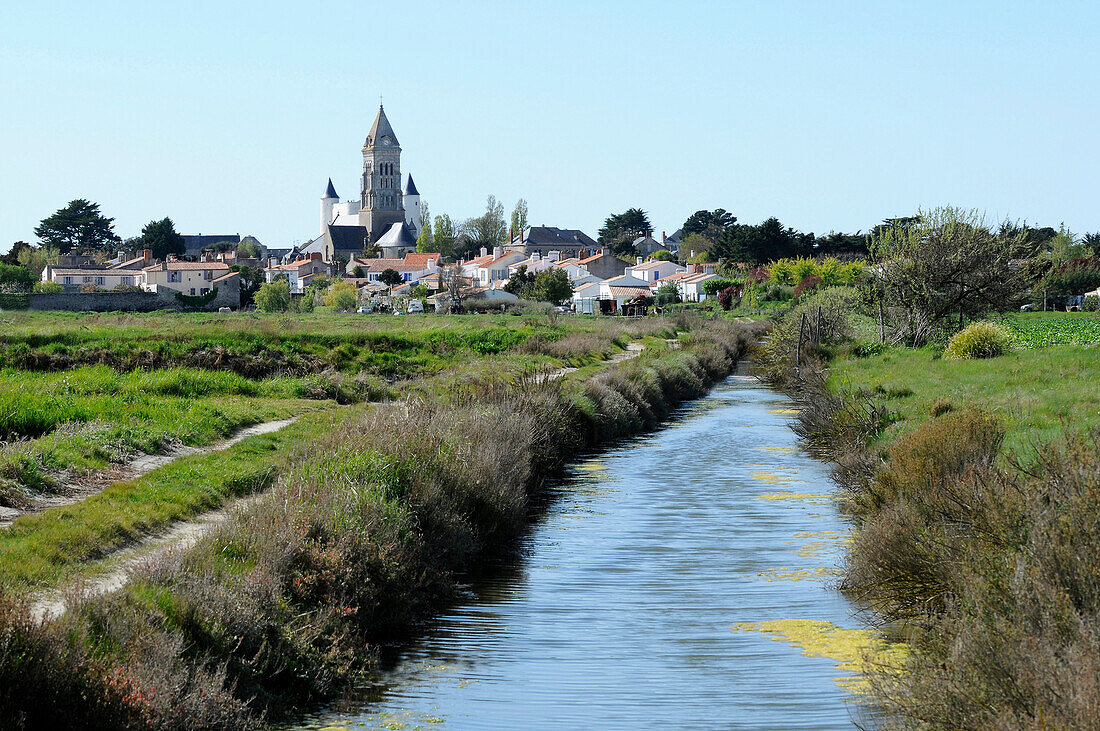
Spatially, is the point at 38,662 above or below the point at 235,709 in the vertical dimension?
above

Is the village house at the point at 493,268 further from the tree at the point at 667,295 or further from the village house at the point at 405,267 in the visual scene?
the tree at the point at 667,295

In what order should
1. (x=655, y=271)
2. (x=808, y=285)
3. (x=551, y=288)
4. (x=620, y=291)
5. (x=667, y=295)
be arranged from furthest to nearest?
(x=655, y=271), (x=620, y=291), (x=667, y=295), (x=551, y=288), (x=808, y=285)

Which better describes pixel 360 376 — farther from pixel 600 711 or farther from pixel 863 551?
pixel 600 711

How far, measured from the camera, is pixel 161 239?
169m

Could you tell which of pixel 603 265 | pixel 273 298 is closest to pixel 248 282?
pixel 273 298

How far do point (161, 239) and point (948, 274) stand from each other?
476 feet

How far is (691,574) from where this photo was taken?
52.6 feet

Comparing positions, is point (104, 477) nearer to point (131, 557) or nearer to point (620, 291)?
point (131, 557)

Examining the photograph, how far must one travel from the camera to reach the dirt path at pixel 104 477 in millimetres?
13649

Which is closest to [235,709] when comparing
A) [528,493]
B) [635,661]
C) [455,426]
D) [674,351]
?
[635,661]

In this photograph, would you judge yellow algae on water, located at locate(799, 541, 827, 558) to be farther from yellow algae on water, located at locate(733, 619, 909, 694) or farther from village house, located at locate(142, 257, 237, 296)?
village house, located at locate(142, 257, 237, 296)

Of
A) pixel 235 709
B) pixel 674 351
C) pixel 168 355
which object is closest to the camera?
pixel 235 709

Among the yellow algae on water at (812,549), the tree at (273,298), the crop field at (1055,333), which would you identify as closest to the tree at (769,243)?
the tree at (273,298)

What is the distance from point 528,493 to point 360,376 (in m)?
12.2
